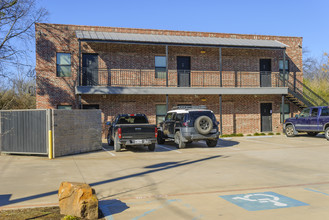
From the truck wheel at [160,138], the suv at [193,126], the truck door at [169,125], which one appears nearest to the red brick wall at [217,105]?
the truck wheel at [160,138]

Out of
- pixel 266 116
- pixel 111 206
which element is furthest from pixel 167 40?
pixel 111 206

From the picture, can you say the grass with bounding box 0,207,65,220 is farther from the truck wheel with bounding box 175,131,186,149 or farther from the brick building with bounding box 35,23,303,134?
the brick building with bounding box 35,23,303,134

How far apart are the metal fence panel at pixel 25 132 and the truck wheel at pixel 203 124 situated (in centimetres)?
632

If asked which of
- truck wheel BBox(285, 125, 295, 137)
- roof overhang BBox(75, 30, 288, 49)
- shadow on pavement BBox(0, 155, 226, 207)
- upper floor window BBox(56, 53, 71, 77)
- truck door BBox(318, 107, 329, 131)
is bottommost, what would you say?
shadow on pavement BBox(0, 155, 226, 207)

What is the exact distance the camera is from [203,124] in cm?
1481

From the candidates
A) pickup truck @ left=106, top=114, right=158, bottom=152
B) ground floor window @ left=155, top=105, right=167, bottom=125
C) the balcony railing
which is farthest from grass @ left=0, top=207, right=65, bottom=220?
ground floor window @ left=155, top=105, right=167, bottom=125

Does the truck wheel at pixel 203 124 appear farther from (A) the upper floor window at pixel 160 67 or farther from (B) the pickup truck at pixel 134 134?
(A) the upper floor window at pixel 160 67

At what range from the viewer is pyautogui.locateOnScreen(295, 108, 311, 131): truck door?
62.7ft

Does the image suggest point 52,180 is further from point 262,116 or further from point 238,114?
point 262,116

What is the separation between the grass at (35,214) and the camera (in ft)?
17.2

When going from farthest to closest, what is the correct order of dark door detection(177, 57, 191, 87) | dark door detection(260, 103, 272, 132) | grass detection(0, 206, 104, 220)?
dark door detection(260, 103, 272, 132)
dark door detection(177, 57, 191, 87)
grass detection(0, 206, 104, 220)

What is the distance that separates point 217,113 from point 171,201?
59.1 ft

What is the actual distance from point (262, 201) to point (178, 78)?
17355 mm

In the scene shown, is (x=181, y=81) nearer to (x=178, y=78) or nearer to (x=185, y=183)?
(x=178, y=78)
